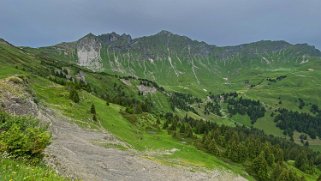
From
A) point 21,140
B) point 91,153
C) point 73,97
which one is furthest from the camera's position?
point 73,97

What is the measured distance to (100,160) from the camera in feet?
172

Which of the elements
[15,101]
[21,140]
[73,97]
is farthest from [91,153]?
[73,97]

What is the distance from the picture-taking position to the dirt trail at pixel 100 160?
44603 millimetres

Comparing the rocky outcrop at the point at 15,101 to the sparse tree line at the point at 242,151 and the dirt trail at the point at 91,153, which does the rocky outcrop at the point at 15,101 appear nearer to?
the dirt trail at the point at 91,153

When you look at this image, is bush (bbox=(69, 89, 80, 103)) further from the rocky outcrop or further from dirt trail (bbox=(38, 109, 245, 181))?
the rocky outcrop

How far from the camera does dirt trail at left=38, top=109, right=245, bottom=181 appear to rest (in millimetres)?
44603

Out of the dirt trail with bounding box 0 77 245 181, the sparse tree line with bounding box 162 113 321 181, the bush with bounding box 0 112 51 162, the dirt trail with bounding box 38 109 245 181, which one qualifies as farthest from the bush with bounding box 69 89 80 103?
the bush with bounding box 0 112 51 162

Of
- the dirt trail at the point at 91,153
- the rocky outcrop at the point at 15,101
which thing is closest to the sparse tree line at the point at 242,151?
the dirt trail at the point at 91,153

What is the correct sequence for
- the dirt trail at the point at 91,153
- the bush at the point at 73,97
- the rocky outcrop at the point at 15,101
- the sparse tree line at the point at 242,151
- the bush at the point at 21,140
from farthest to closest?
the sparse tree line at the point at 242,151 < the bush at the point at 73,97 < the rocky outcrop at the point at 15,101 < the dirt trail at the point at 91,153 < the bush at the point at 21,140

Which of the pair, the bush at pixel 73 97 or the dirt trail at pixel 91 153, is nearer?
the dirt trail at pixel 91 153

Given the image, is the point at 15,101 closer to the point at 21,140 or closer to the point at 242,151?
the point at 21,140

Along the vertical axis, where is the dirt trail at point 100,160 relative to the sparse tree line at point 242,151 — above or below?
above

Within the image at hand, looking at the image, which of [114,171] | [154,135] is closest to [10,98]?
[114,171]

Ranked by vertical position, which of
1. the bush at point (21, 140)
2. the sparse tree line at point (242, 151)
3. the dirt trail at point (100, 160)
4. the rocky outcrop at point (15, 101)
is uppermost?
the bush at point (21, 140)
